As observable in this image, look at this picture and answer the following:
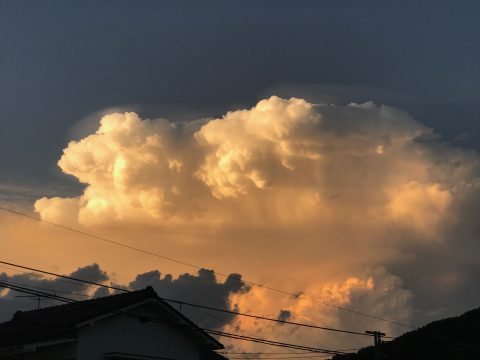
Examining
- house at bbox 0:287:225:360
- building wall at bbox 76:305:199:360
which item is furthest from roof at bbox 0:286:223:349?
building wall at bbox 76:305:199:360

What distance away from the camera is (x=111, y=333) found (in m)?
31.7

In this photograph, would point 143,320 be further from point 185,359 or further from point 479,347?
point 479,347

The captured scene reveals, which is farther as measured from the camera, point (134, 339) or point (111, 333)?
point (134, 339)

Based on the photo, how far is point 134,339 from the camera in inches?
1293

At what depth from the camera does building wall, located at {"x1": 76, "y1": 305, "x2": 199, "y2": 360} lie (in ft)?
99.8

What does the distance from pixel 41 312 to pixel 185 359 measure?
1003 centimetres

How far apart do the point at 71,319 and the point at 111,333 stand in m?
2.03

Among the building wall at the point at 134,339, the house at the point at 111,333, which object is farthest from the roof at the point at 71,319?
the building wall at the point at 134,339

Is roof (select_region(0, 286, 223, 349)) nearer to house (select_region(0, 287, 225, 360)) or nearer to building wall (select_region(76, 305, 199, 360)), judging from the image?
house (select_region(0, 287, 225, 360))

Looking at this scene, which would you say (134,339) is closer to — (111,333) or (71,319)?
(111,333)

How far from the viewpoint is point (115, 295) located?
35719 millimetres

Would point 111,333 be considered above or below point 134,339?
above

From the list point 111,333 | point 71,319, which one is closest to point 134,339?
point 111,333

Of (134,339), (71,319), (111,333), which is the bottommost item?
(134,339)
